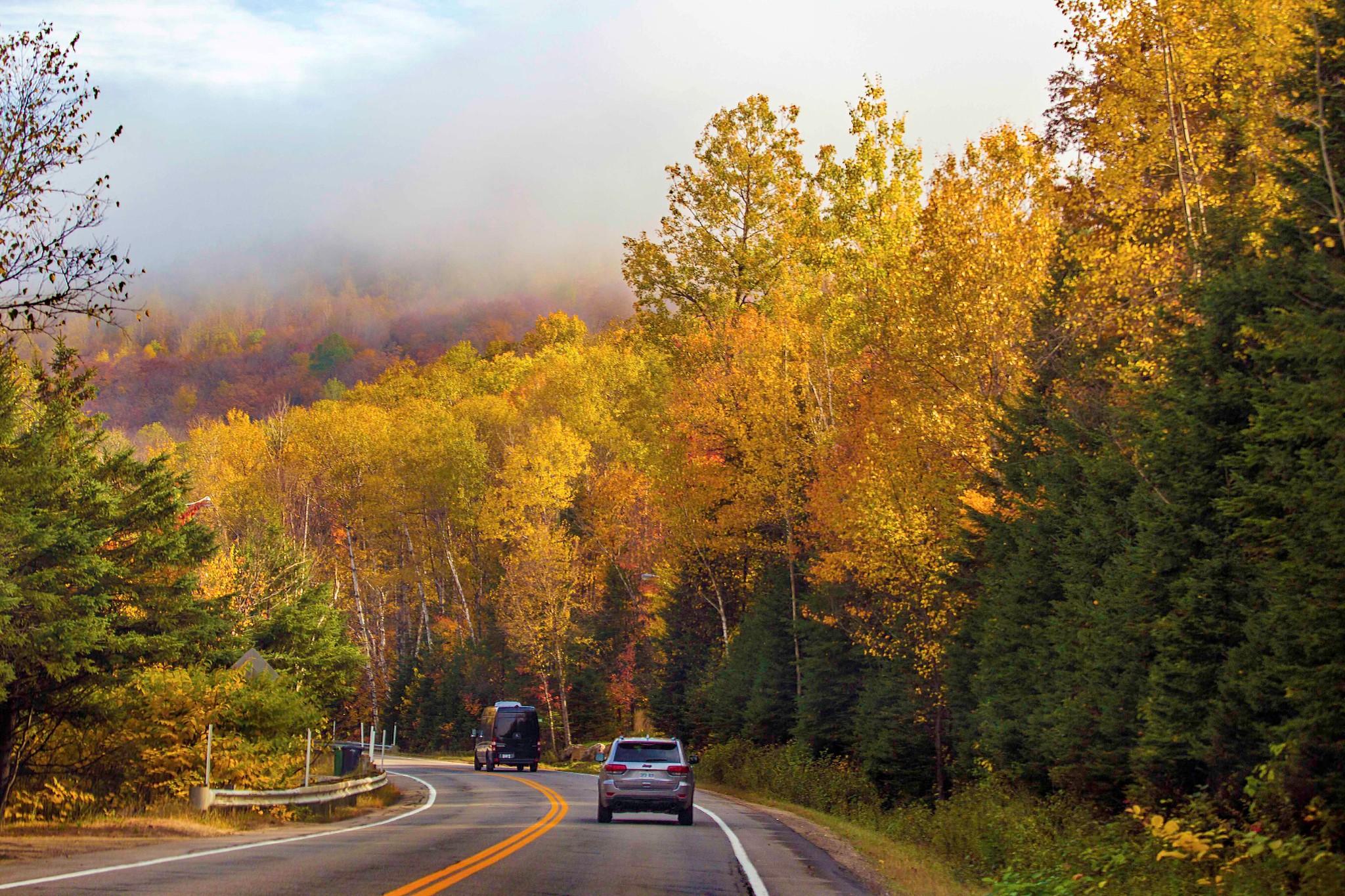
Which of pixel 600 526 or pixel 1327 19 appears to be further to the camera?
pixel 600 526

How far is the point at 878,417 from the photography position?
32062 mm

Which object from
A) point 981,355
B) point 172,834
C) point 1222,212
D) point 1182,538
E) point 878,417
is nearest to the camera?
point 1182,538

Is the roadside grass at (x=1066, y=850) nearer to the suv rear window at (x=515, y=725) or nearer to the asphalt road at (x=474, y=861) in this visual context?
the asphalt road at (x=474, y=861)

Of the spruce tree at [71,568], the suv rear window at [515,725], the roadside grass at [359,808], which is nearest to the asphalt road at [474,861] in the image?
the roadside grass at [359,808]

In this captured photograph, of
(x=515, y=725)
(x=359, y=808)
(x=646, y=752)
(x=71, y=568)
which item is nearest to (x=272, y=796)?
(x=359, y=808)

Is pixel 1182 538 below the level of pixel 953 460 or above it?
below

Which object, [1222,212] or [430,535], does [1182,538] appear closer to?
[1222,212]

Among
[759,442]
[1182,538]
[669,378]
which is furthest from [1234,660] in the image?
[669,378]

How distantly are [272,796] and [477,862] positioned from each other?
10726 millimetres

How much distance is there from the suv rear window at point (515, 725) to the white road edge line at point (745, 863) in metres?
27.6

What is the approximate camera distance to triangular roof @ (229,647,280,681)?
2562cm

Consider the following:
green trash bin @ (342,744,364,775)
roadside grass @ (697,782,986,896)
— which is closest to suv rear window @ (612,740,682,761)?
roadside grass @ (697,782,986,896)

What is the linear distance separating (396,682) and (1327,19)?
6839cm

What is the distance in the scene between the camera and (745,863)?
52.1 ft
